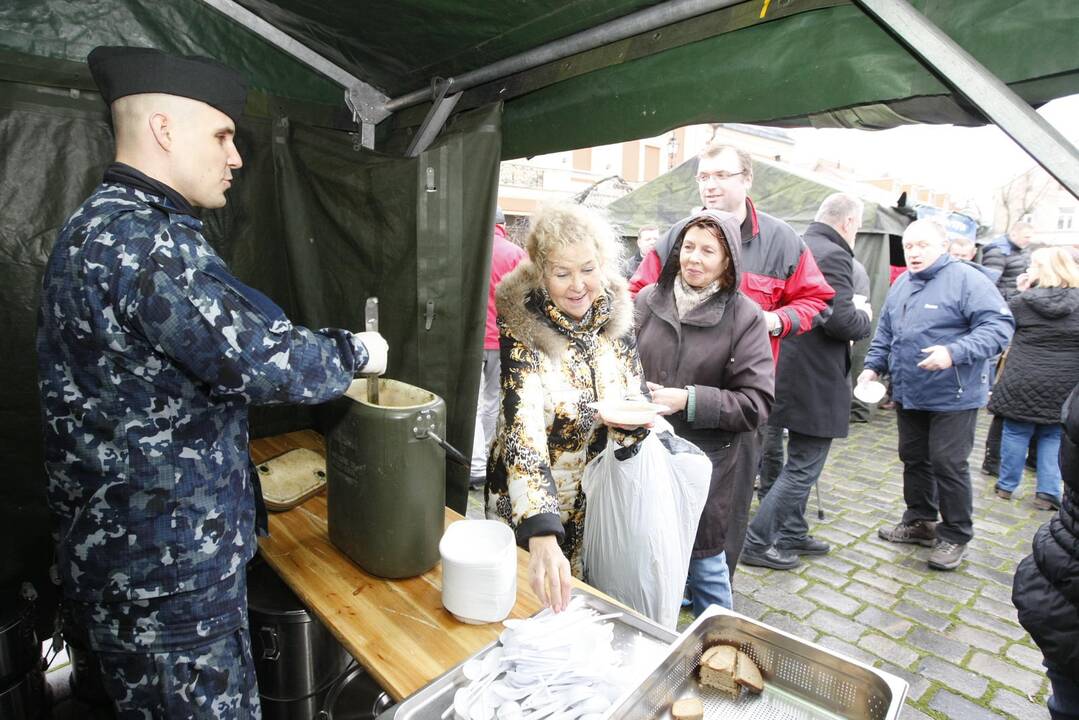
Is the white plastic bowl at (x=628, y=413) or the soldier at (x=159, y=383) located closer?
the soldier at (x=159, y=383)

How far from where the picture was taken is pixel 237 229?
9.03 feet

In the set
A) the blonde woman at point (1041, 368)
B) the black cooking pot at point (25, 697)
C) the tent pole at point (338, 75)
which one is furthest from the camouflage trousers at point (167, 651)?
the blonde woman at point (1041, 368)

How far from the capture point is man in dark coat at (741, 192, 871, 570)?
3439mm

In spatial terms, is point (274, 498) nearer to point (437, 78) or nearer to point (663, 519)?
point (663, 519)

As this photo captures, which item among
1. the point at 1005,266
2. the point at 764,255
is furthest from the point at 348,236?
the point at 1005,266

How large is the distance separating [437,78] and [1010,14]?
70.9 inches

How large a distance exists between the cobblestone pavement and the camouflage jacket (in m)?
2.50

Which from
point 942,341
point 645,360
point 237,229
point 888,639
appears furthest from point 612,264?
point 942,341

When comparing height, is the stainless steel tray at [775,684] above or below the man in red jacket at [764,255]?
below

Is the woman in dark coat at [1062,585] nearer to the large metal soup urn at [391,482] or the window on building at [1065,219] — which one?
the large metal soup urn at [391,482]

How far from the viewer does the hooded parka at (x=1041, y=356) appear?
13.9ft

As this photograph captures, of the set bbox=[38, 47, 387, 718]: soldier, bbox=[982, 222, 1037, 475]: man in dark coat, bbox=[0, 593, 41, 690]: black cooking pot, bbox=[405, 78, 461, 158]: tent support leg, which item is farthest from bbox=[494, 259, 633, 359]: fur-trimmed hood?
bbox=[982, 222, 1037, 475]: man in dark coat

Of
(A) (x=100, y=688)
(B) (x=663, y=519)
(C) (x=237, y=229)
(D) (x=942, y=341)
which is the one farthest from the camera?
(D) (x=942, y=341)

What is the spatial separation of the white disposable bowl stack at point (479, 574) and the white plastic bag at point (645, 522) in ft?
1.32
